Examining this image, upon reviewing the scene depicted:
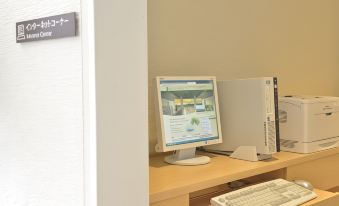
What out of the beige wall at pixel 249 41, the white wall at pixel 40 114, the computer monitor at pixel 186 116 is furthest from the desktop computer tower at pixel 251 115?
the white wall at pixel 40 114

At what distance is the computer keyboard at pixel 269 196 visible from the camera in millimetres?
1464

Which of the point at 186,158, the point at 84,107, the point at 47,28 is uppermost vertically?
the point at 47,28

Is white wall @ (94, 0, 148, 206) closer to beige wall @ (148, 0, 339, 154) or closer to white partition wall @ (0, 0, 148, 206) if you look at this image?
white partition wall @ (0, 0, 148, 206)

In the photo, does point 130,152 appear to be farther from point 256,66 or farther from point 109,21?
point 256,66

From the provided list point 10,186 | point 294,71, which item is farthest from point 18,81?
point 294,71

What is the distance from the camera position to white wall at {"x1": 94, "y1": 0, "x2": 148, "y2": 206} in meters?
1.09

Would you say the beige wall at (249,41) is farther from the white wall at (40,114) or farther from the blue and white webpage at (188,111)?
the white wall at (40,114)

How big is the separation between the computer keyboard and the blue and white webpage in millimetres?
364

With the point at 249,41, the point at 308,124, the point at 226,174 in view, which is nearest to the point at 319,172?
the point at 308,124

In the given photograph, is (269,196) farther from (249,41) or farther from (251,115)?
(249,41)

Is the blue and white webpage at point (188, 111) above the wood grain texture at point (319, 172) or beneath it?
above

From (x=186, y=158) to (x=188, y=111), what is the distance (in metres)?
0.22

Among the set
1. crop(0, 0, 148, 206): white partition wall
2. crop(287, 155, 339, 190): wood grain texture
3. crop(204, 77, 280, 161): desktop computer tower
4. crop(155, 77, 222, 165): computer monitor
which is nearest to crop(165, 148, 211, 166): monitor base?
crop(155, 77, 222, 165): computer monitor

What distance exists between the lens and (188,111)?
1.81 metres
